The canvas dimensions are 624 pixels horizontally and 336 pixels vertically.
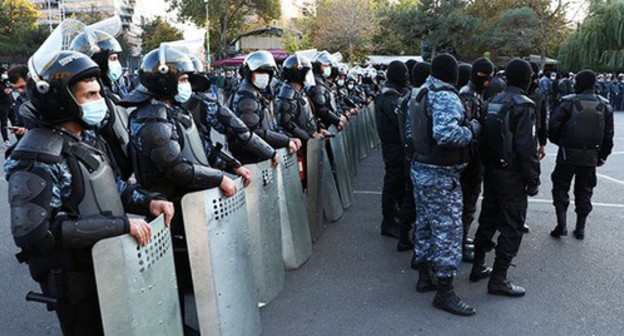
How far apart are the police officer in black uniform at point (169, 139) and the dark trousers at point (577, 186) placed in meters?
4.07

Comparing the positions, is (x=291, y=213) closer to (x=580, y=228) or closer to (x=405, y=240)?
(x=405, y=240)

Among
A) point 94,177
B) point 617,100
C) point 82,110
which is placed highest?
point 82,110

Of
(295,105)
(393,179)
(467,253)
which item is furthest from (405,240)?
(295,105)

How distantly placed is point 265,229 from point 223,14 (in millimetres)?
52423

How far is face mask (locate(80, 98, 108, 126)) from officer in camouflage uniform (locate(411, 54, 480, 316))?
214 cm

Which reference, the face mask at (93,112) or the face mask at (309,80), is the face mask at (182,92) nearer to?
the face mask at (93,112)

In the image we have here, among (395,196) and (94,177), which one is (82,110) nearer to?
(94,177)

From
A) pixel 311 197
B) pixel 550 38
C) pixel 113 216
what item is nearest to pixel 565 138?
pixel 311 197

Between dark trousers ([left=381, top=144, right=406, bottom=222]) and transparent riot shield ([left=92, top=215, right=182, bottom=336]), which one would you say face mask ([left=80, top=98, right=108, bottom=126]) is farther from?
dark trousers ([left=381, top=144, right=406, bottom=222])

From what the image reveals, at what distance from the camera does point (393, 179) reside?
17.7 ft

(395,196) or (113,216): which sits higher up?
(113,216)

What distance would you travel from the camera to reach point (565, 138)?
526 cm

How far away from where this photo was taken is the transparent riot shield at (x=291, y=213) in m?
4.03

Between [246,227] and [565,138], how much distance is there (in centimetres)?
386
